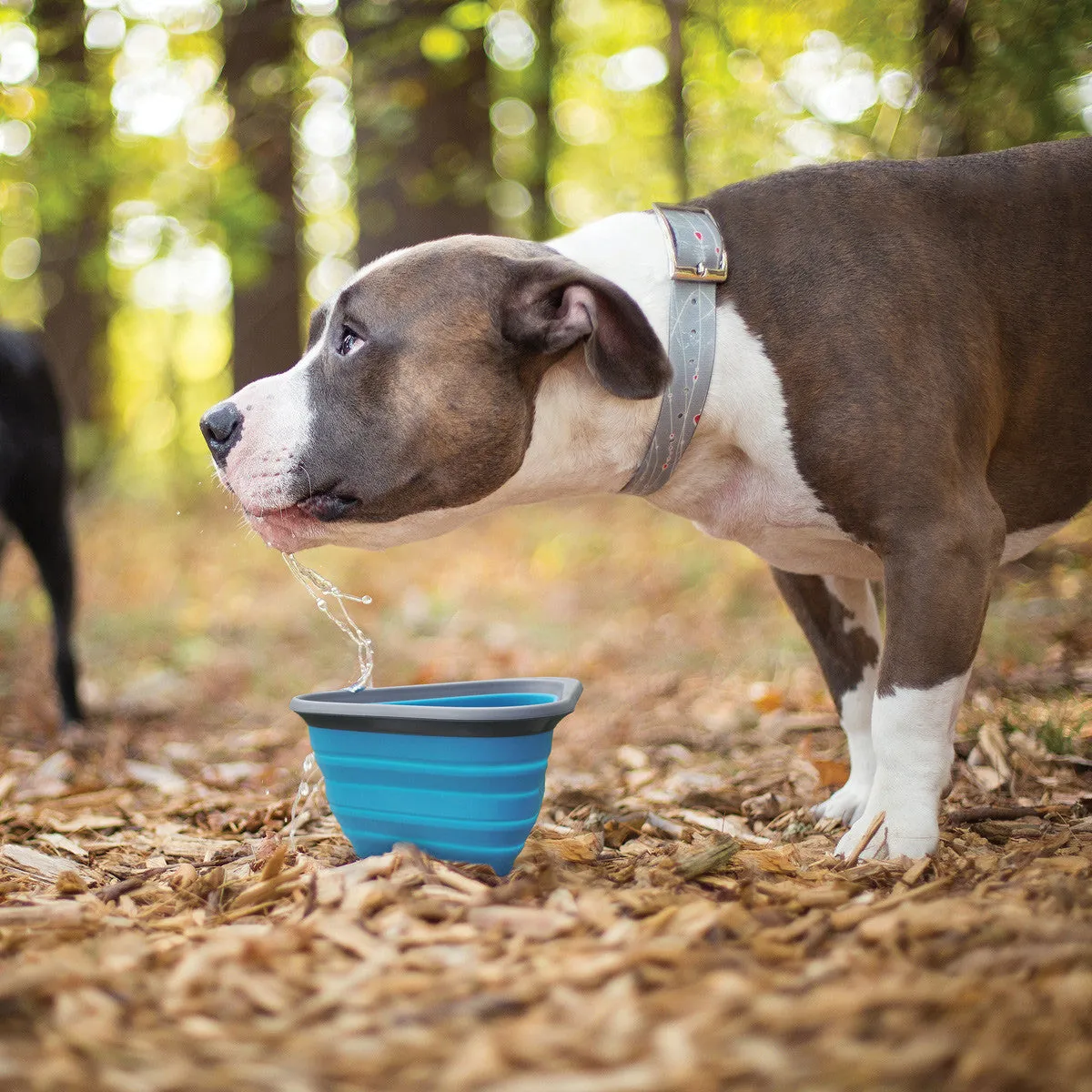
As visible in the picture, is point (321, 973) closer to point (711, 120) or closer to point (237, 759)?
point (237, 759)

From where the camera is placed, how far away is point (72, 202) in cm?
643

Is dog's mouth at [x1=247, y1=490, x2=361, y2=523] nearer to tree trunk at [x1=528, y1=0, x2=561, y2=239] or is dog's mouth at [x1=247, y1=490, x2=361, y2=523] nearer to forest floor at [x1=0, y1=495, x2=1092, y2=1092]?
forest floor at [x1=0, y1=495, x2=1092, y2=1092]

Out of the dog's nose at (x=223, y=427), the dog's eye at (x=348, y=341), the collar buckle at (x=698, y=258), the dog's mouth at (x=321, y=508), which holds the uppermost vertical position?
the collar buckle at (x=698, y=258)

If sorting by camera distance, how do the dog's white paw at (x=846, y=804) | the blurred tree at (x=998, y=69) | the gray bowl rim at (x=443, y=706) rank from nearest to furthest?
the gray bowl rim at (x=443, y=706)
the dog's white paw at (x=846, y=804)
the blurred tree at (x=998, y=69)

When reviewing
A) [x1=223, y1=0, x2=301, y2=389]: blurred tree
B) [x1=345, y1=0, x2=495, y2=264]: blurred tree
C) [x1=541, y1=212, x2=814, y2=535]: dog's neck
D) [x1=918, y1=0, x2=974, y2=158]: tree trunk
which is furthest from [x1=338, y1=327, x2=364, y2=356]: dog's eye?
[x1=223, y1=0, x2=301, y2=389]: blurred tree

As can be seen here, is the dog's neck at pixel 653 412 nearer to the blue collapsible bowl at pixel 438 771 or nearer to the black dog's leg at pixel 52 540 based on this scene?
the blue collapsible bowl at pixel 438 771

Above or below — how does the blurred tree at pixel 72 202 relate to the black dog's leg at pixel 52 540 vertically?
above

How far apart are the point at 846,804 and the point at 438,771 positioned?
4.52ft

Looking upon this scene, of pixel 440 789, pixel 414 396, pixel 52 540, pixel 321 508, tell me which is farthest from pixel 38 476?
pixel 440 789

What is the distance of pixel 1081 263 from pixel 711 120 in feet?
12.6

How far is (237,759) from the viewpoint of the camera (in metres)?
4.65

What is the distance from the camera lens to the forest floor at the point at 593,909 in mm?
1633

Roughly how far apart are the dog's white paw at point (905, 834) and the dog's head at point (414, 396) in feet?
3.93

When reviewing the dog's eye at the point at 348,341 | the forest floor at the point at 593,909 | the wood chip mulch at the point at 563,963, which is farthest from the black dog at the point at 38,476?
the dog's eye at the point at 348,341
